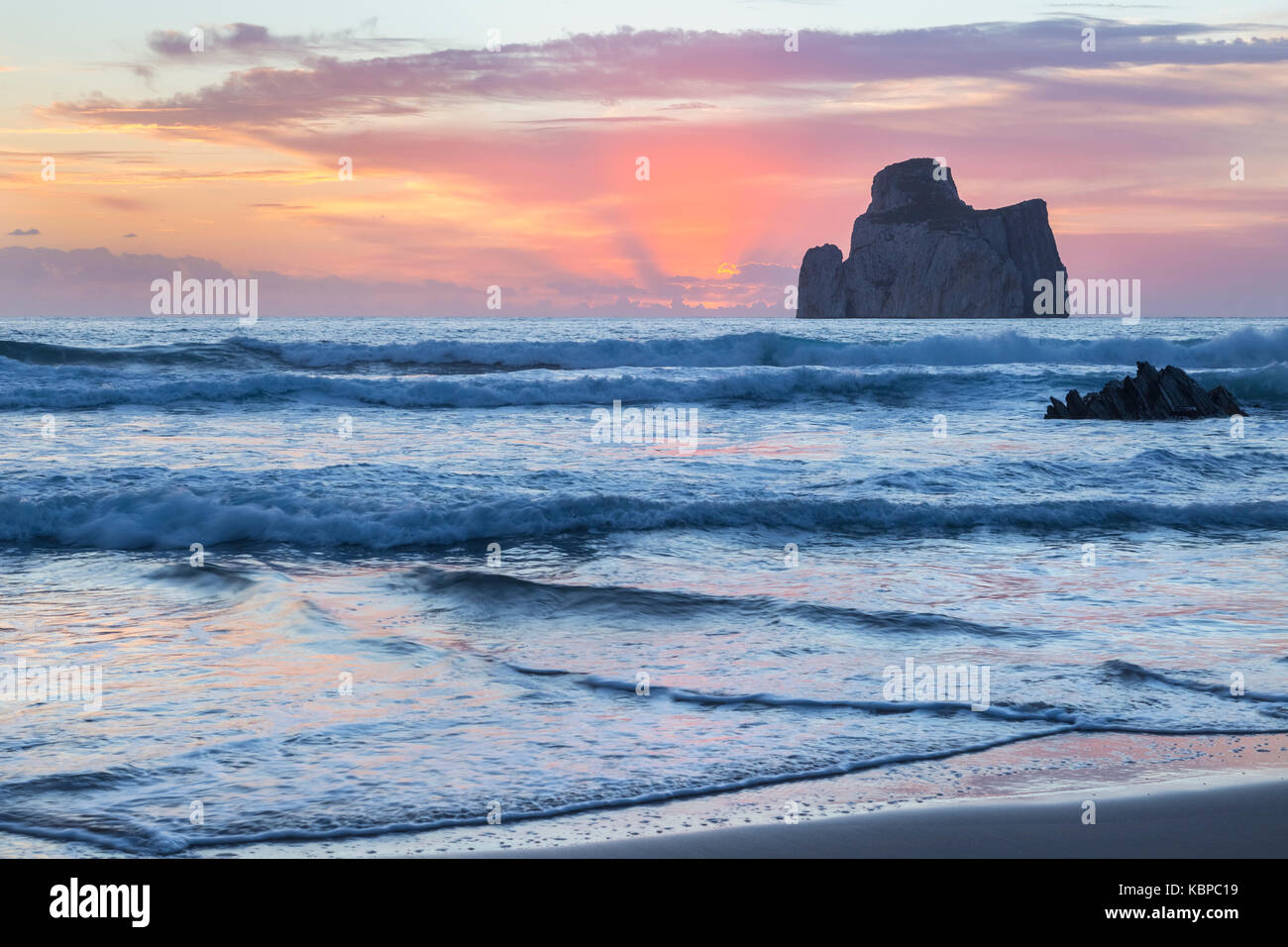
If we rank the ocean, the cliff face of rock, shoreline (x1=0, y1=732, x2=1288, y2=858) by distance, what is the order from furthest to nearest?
the cliff face of rock
the ocean
shoreline (x1=0, y1=732, x2=1288, y2=858)

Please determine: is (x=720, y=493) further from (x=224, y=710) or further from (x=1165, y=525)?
(x=224, y=710)

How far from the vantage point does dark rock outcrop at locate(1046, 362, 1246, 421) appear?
21.7m

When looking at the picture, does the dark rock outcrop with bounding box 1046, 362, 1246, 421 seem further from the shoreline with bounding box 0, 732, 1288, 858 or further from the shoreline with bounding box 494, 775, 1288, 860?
the shoreline with bounding box 494, 775, 1288, 860

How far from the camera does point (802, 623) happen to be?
292 inches

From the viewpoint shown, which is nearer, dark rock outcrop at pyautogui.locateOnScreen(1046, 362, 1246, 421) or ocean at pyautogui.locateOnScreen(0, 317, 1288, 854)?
ocean at pyautogui.locateOnScreen(0, 317, 1288, 854)

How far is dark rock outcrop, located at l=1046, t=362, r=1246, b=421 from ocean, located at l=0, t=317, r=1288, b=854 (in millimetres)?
2491

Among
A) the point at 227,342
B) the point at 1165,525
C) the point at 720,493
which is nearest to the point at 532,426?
the point at 720,493

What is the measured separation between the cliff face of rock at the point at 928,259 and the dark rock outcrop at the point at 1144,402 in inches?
5380

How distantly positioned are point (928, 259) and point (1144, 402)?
142m

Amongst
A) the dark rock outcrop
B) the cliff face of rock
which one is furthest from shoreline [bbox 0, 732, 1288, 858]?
the cliff face of rock

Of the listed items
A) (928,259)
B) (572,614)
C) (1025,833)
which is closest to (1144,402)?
(572,614)

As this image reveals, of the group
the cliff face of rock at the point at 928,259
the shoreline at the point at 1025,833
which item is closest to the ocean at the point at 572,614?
the shoreline at the point at 1025,833

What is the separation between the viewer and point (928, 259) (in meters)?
157

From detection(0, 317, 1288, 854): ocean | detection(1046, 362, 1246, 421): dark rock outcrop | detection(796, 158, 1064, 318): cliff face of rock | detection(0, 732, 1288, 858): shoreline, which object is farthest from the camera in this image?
detection(796, 158, 1064, 318): cliff face of rock
